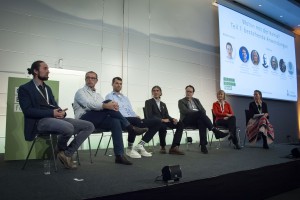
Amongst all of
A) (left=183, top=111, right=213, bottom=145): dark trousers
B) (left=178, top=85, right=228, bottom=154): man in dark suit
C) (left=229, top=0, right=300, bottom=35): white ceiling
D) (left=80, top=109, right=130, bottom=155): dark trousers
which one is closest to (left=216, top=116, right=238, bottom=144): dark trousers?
(left=178, top=85, right=228, bottom=154): man in dark suit

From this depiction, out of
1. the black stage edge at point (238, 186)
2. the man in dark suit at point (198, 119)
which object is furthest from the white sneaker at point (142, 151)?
the black stage edge at point (238, 186)

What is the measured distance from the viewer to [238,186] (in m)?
2.44

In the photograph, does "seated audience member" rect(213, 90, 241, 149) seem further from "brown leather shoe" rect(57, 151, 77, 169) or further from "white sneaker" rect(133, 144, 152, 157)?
"brown leather shoe" rect(57, 151, 77, 169)

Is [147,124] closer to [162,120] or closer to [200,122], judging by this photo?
[162,120]

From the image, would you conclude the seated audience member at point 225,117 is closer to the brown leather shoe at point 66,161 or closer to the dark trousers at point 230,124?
the dark trousers at point 230,124

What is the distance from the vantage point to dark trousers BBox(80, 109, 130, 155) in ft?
9.21

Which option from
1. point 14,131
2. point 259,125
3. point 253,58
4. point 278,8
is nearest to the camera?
point 14,131

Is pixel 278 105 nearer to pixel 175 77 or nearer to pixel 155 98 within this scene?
pixel 175 77

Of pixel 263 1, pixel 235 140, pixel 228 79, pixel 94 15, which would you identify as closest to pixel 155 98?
pixel 235 140

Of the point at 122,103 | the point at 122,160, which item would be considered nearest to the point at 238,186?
the point at 122,160

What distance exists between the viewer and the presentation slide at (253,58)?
6242 millimetres

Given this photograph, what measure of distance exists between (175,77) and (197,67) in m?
0.76

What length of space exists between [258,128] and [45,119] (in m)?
3.64

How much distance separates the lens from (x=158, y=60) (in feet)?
18.4
